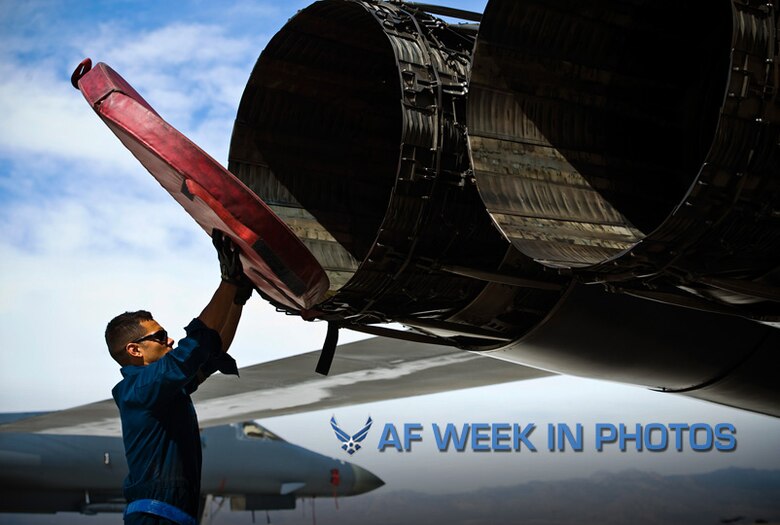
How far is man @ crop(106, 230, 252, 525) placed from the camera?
9.30 feet

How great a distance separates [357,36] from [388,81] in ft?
0.82

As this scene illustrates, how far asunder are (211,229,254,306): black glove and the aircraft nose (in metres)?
12.9

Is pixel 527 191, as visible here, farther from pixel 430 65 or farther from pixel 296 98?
pixel 296 98

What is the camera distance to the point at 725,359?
3.41 metres

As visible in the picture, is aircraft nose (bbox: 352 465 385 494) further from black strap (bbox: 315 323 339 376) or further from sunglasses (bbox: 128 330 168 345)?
sunglasses (bbox: 128 330 168 345)

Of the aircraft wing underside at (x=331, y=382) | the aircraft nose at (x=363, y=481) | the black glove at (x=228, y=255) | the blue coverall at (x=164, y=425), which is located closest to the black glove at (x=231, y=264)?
the black glove at (x=228, y=255)

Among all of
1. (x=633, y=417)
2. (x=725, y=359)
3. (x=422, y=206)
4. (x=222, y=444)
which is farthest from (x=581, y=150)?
(x=222, y=444)

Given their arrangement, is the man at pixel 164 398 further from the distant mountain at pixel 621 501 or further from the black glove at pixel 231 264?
the distant mountain at pixel 621 501

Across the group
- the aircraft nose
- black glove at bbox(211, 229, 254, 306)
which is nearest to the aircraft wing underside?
the aircraft nose

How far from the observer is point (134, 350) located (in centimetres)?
302

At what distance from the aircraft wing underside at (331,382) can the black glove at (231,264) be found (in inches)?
216

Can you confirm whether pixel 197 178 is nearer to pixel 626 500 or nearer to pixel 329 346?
pixel 329 346

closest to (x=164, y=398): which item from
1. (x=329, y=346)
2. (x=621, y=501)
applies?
(x=329, y=346)

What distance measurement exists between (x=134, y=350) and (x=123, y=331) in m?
0.07
